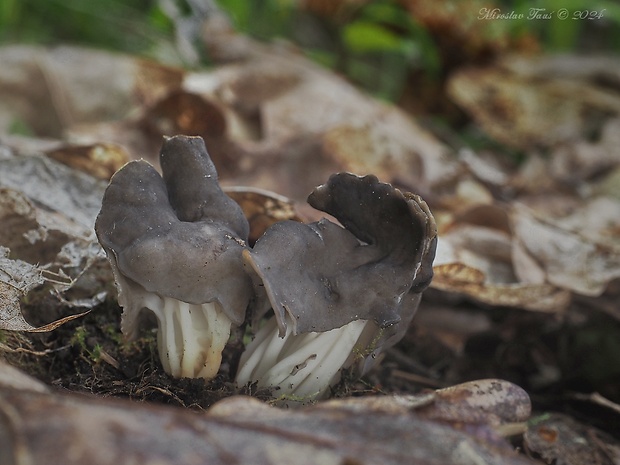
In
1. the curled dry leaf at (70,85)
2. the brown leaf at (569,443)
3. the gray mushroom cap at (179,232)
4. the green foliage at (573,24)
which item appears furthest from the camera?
the green foliage at (573,24)

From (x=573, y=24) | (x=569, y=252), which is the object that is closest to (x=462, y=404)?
(x=569, y=252)

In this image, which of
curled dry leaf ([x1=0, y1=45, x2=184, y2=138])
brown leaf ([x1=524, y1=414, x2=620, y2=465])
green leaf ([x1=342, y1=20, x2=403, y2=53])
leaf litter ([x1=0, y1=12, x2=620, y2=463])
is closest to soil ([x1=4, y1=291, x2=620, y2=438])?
leaf litter ([x1=0, y1=12, x2=620, y2=463])

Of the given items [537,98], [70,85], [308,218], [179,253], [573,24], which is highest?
[573,24]

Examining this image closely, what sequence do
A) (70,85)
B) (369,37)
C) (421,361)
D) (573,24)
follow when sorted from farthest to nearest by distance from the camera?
(573,24), (369,37), (70,85), (421,361)

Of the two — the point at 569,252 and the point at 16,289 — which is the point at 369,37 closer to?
the point at 569,252

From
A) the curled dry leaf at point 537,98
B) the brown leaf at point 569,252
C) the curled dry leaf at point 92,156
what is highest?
the curled dry leaf at point 537,98

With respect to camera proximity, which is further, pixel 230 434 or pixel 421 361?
pixel 421 361

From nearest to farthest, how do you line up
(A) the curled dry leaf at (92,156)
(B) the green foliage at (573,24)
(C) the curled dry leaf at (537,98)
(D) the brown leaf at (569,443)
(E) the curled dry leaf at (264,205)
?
(D) the brown leaf at (569,443)
(E) the curled dry leaf at (264,205)
(A) the curled dry leaf at (92,156)
(C) the curled dry leaf at (537,98)
(B) the green foliage at (573,24)

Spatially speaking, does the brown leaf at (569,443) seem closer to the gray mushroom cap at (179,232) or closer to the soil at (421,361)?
the soil at (421,361)

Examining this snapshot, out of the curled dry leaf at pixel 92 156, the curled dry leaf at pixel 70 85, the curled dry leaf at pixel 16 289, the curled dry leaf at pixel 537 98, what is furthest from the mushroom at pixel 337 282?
the curled dry leaf at pixel 537 98
